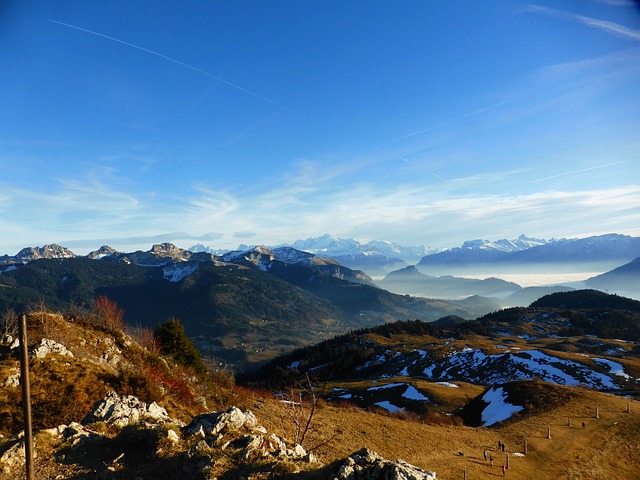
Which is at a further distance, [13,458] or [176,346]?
[176,346]

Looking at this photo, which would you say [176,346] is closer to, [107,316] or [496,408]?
[107,316]

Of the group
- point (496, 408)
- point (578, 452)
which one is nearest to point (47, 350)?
point (578, 452)

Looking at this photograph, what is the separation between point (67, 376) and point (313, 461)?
2220 centimetres

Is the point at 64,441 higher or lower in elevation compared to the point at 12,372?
lower

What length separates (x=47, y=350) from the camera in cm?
2958

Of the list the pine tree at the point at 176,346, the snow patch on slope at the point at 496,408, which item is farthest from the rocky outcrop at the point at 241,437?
the snow patch on slope at the point at 496,408

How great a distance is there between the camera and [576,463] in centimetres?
3609

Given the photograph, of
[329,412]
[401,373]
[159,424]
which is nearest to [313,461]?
[159,424]

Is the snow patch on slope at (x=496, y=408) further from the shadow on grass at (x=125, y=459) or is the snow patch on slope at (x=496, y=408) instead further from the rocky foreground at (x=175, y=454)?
the shadow on grass at (x=125, y=459)

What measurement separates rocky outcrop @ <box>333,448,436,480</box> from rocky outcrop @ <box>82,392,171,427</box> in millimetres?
13224

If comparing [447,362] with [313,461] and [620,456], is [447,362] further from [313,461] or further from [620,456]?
[313,461]

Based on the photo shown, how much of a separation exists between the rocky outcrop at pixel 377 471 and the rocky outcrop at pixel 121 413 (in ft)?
43.4

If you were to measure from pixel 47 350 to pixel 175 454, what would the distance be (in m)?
20.7

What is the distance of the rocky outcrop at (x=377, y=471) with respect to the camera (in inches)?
532
